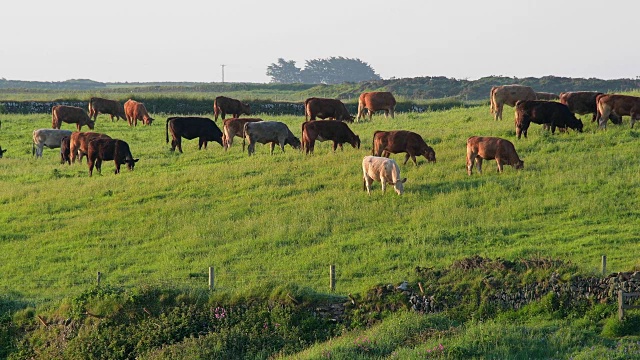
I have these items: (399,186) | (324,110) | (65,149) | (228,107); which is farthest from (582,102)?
(65,149)

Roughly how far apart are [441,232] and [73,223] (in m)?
10.3

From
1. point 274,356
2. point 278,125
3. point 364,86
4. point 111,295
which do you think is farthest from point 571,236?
point 364,86

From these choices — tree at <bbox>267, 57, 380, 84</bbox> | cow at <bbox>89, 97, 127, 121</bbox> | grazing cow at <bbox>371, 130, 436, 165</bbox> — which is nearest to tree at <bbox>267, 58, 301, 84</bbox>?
tree at <bbox>267, 57, 380, 84</bbox>

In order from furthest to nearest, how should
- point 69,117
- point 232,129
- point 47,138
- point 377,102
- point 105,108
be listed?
point 105,108 < point 69,117 < point 377,102 < point 47,138 < point 232,129

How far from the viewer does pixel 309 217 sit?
25562 millimetres

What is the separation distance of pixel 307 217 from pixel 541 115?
11.0 m

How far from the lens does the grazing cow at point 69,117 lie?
45.6m

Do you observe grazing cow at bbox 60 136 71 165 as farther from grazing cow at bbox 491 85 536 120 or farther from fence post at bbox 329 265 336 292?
fence post at bbox 329 265 336 292

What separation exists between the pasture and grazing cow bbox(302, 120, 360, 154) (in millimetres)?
580

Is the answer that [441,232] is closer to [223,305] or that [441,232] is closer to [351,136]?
[223,305]

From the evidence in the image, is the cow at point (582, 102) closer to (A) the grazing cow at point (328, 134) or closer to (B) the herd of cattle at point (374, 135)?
(B) the herd of cattle at point (374, 135)

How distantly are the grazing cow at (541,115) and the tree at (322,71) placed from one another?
142 metres

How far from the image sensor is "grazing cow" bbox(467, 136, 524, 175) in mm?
28656

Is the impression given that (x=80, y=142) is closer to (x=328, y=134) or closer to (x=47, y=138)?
(x=47, y=138)
